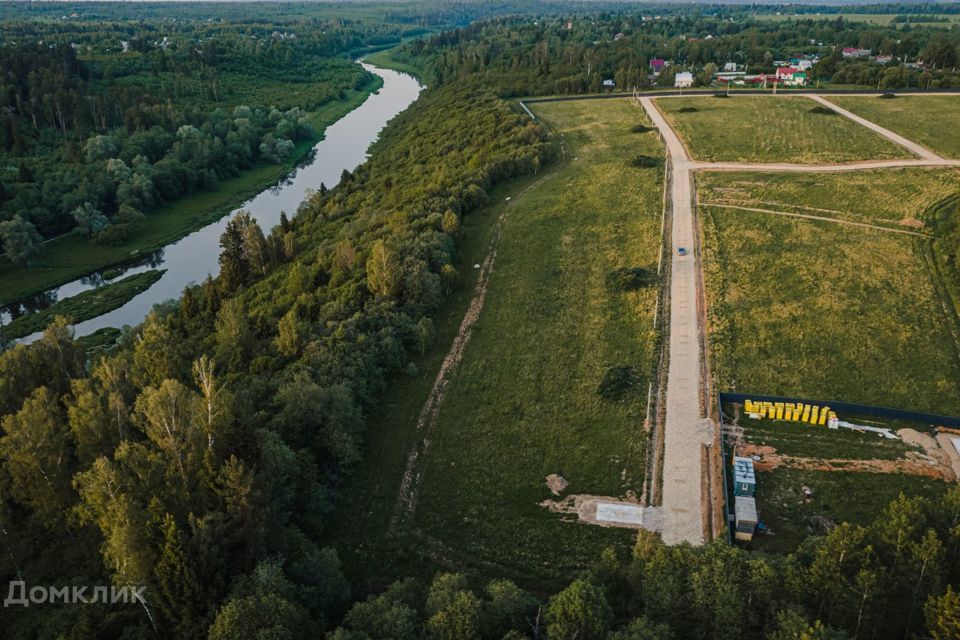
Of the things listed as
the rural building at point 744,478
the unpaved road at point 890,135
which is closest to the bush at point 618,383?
the rural building at point 744,478

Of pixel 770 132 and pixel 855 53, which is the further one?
pixel 855 53

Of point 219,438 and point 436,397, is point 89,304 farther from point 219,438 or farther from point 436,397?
point 219,438

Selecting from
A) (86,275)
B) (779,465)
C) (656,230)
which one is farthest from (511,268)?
(86,275)

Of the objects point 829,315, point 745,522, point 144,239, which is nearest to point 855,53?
point 829,315

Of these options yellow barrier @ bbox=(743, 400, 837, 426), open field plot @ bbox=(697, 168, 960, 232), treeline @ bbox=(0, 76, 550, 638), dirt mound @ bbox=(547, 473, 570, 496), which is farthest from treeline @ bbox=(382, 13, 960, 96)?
dirt mound @ bbox=(547, 473, 570, 496)

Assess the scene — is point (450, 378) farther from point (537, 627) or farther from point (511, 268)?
point (537, 627)

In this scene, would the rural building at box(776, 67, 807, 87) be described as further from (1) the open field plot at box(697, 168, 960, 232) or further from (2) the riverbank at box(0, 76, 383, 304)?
(2) the riverbank at box(0, 76, 383, 304)
